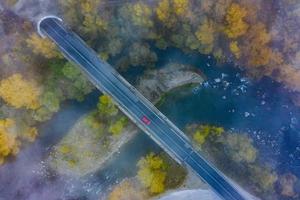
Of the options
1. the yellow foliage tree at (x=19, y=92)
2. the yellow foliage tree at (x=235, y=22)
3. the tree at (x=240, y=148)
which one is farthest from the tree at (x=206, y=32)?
the yellow foliage tree at (x=19, y=92)

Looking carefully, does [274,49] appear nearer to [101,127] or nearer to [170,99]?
[170,99]

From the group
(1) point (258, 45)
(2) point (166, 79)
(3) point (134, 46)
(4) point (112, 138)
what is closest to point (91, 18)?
(3) point (134, 46)

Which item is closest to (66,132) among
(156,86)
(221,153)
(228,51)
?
(156,86)

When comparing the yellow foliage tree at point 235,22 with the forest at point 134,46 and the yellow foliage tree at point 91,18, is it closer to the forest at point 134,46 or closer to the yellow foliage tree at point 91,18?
the forest at point 134,46

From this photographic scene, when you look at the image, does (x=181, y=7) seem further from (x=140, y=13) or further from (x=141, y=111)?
(x=141, y=111)

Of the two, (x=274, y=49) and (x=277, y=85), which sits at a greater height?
(x=274, y=49)

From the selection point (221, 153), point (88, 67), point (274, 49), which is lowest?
point (221, 153)

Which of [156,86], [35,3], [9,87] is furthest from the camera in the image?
[156,86]
